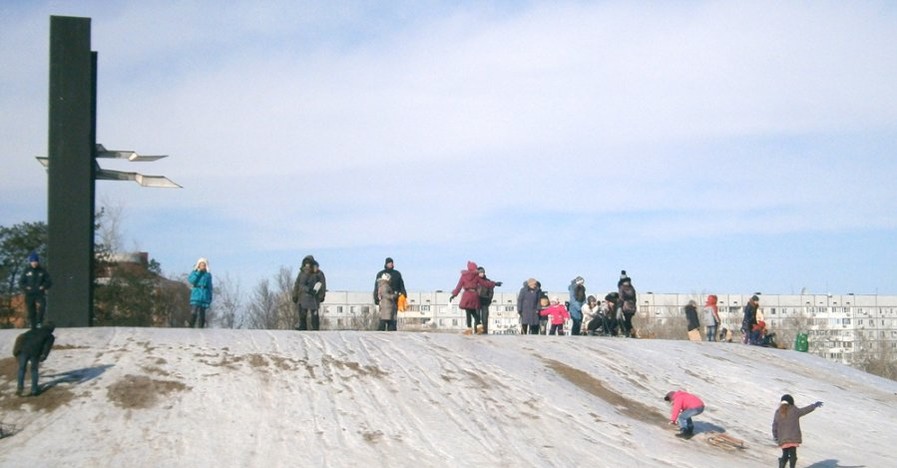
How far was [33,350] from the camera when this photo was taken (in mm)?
17406

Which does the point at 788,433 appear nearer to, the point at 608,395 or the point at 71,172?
the point at 608,395

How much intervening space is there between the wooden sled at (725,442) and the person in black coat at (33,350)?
39.4 feet

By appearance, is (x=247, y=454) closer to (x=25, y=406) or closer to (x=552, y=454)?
(x=25, y=406)

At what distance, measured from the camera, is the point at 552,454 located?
18.3 metres

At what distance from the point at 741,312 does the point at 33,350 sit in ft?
392

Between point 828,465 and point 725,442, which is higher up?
point 725,442

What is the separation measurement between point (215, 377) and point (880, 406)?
52.9ft

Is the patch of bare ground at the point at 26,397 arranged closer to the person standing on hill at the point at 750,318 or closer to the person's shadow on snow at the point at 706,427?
the person's shadow on snow at the point at 706,427

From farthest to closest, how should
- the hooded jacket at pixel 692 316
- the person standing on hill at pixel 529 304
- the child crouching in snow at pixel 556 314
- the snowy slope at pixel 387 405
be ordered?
the hooded jacket at pixel 692 316
the child crouching in snow at pixel 556 314
the person standing on hill at pixel 529 304
the snowy slope at pixel 387 405

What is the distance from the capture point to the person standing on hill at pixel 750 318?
105ft

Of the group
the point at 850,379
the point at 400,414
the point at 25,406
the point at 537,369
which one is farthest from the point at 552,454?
the point at 850,379

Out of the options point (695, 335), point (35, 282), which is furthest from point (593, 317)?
point (35, 282)

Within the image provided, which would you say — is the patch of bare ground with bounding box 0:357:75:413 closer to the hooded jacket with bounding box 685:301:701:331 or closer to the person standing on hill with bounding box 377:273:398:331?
the person standing on hill with bounding box 377:273:398:331

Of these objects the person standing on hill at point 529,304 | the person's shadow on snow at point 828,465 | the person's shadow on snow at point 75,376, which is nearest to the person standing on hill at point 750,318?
the person standing on hill at point 529,304
